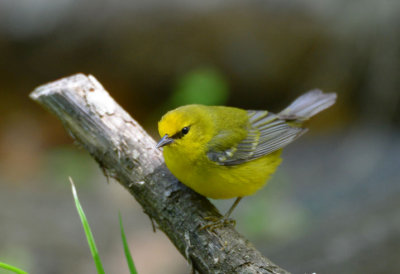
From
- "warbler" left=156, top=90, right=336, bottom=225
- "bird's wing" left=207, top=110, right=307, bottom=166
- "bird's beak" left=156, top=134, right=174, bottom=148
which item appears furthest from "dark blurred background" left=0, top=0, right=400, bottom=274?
"bird's beak" left=156, top=134, right=174, bottom=148

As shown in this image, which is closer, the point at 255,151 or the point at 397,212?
the point at 255,151

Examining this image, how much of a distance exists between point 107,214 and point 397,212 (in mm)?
3973

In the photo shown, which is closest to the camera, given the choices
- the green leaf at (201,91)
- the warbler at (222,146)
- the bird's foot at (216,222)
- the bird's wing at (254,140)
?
the bird's foot at (216,222)

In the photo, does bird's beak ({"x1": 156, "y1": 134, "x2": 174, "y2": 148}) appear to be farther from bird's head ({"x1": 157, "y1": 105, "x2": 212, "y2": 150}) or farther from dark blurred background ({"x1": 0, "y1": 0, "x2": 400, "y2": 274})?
dark blurred background ({"x1": 0, "y1": 0, "x2": 400, "y2": 274})

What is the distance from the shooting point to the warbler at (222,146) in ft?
11.8

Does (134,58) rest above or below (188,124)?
above

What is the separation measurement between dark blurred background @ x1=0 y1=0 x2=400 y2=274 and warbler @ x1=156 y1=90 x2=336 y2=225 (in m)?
2.90

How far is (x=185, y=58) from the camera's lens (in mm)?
8656

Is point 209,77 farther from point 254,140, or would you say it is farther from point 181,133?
point 181,133

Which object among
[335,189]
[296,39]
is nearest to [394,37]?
[296,39]

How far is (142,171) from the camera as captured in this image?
360 cm

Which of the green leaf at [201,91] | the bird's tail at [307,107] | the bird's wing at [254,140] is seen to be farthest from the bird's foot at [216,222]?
the green leaf at [201,91]

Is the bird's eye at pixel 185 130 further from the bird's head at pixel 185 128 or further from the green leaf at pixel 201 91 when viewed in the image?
the green leaf at pixel 201 91

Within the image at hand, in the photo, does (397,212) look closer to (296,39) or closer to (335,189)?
(335,189)
